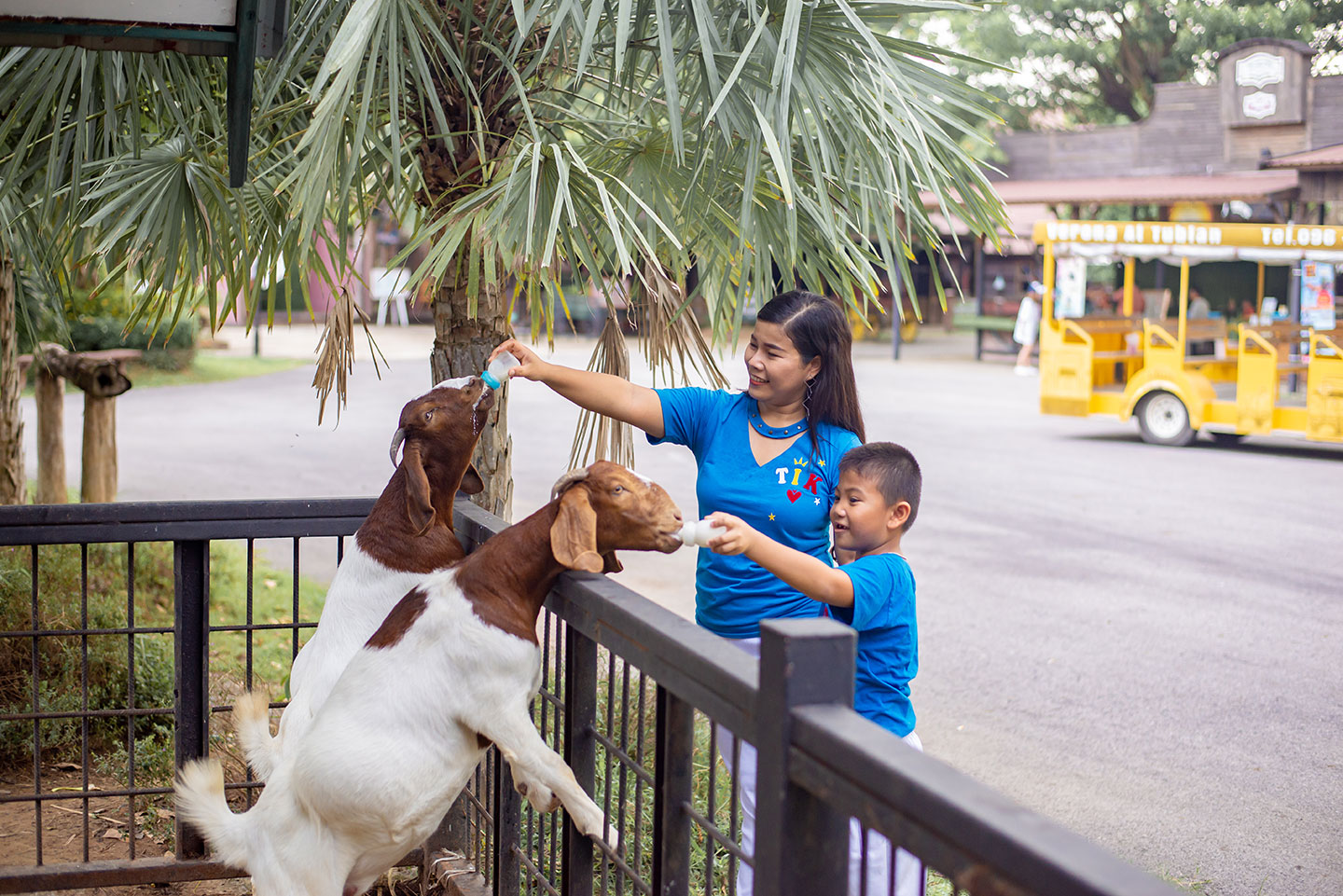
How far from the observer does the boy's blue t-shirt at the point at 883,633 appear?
8.12 feet

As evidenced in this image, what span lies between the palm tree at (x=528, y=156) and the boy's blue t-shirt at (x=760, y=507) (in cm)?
54

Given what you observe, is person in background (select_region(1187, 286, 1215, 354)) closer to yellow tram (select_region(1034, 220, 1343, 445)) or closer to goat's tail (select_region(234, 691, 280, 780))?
yellow tram (select_region(1034, 220, 1343, 445))

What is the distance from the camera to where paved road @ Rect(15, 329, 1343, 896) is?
490 cm

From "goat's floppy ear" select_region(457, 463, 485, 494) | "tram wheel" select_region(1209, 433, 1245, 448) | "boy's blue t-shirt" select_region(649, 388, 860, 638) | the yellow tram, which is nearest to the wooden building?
the yellow tram

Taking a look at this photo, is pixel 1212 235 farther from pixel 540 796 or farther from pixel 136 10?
pixel 540 796

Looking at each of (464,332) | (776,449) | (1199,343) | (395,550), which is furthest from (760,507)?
(1199,343)

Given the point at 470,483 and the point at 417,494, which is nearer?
the point at 417,494

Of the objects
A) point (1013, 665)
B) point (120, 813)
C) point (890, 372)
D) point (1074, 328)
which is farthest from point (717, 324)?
point (890, 372)

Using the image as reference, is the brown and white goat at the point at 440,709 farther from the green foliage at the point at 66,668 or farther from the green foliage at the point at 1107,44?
the green foliage at the point at 1107,44

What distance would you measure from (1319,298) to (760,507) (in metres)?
14.4

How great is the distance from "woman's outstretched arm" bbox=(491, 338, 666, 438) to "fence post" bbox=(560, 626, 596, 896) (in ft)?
2.50

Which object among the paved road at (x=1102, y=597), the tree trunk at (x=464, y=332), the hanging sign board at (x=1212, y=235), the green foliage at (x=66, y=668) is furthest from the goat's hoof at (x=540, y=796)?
the hanging sign board at (x=1212, y=235)

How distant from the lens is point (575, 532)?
7.88ft

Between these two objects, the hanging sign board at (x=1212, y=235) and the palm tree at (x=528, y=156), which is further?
the hanging sign board at (x=1212, y=235)
